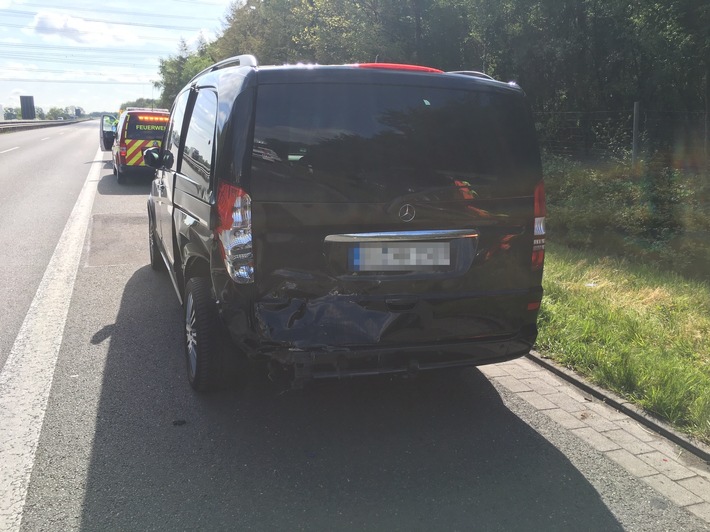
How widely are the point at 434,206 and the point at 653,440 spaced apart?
6.27 feet

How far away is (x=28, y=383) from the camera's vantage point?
4098 mm

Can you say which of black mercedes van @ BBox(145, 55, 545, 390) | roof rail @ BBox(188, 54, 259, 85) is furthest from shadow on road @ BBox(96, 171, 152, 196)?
black mercedes van @ BBox(145, 55, 545, 390)

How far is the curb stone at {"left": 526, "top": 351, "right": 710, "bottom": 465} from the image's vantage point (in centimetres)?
353

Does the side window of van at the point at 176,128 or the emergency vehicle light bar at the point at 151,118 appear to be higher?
the emergency vehicle light bar at the point at 151,118

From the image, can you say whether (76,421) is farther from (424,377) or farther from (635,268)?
(635,268)

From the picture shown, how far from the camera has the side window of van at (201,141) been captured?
3.67m

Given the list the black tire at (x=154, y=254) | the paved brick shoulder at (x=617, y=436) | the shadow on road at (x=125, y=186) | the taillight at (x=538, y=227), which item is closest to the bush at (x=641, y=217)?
the paved brick shoulder at (x=617, y=436)

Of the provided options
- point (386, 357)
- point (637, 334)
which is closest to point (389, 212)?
point (386, 357)

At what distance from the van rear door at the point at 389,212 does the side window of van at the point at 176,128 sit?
6.30ft

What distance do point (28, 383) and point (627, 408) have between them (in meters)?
3.90

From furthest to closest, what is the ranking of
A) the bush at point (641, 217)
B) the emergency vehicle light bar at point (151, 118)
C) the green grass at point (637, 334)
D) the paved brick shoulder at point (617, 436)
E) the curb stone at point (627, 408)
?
the emergency vehicle light bar at point (151, 118) → the bush at point (641, 217) → the green grass at point (637, 334) → the curb stone at point (627, 408) → the paved brick shoulder at point (617, 436)

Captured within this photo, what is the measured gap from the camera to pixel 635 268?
25.3 feet

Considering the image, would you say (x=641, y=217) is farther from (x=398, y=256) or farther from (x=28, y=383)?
(x=28, y=383)

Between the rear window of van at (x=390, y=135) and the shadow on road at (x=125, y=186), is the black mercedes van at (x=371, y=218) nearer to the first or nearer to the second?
the rear window of van at (x=390, y=135)
